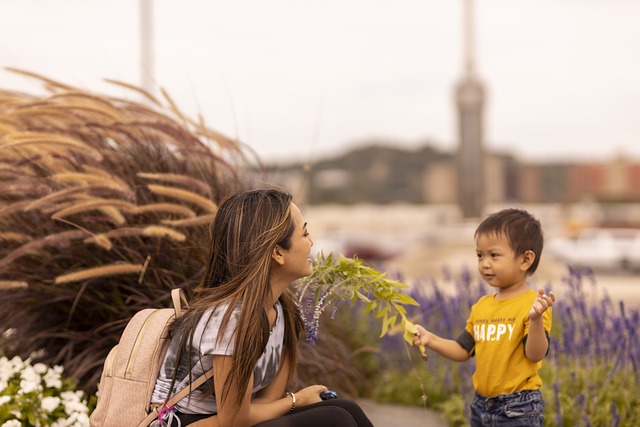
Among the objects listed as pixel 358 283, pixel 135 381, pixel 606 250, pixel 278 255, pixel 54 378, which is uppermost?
pixel 278 255

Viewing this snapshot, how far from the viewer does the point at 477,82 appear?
88.3ft

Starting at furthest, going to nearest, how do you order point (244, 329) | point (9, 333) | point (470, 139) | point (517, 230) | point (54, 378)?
point (470, 139) → point (9, 333) → point (54, 378) → point (517, 230) → point (244, 329)

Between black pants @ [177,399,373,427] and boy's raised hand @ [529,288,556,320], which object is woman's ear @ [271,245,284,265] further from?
boy's raised hand @ [529,288,556,320]

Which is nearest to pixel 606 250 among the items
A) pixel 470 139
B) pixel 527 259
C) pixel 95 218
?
pixel 470 139

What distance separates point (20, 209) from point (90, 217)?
1.01 feet

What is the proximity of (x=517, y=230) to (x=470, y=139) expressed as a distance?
85.1ft

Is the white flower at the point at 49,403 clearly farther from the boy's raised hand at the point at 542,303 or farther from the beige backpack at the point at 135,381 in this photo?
the boy's raised hand at the point at 542,303

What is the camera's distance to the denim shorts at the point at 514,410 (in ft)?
8.10

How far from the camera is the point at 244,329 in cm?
211

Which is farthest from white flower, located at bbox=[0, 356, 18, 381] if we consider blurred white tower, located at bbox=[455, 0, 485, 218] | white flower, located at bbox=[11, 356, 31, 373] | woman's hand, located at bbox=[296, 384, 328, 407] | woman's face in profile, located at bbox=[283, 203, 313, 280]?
blurred white tower, located at bbox=[455, 0, 485, 218]

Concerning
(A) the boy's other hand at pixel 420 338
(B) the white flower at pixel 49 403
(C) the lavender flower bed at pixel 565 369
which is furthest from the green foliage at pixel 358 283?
(B) the white flower at pixel 49 403

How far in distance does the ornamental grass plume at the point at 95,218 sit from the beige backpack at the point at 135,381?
3.05ft

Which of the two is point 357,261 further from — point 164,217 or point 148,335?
point 164,217

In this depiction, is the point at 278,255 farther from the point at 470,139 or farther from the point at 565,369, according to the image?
the point at 470,139
